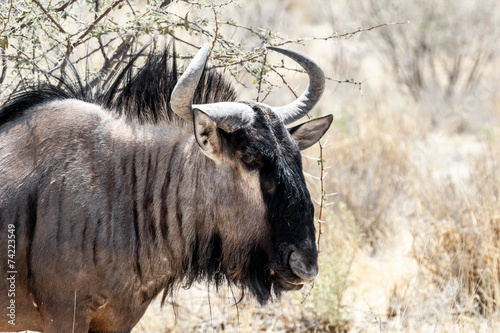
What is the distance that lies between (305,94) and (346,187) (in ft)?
11.2

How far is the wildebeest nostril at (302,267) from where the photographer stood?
2648mm

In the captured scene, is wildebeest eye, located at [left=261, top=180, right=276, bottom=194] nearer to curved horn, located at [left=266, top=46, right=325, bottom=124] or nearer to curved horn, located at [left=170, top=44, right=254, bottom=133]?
curved horn, located at [left=170, top=44, right=254, bottom=133]

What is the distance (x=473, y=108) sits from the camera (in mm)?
10953

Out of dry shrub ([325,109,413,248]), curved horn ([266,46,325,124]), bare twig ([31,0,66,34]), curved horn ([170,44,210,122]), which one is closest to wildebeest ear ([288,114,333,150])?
curved horn ([266,46,325,124])

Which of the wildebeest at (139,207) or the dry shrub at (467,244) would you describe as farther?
the dry shrub at (467,244)

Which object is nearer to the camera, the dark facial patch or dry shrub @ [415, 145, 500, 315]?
the dark facial patch

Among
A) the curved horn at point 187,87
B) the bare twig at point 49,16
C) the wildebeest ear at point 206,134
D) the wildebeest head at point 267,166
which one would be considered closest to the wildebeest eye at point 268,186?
the wildebeest head at point 267,166

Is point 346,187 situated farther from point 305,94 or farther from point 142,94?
point 142,94

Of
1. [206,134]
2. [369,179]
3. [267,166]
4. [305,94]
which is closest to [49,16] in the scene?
[206,134]

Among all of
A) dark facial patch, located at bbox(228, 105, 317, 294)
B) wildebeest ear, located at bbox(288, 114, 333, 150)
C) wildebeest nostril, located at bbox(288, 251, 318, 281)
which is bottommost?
wildebeest nostril, located at bbox(288, 251, 318, 281)

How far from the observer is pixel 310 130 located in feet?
10.5

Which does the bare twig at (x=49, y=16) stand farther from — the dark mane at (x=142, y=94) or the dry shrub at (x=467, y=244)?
the dry shrub at (x=467, y=244)

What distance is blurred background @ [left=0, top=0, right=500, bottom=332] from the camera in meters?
3.61

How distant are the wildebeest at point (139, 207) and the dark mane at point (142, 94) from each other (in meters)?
0.02
